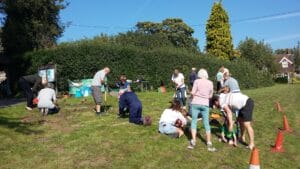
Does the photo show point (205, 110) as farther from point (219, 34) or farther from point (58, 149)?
point (219, 34)

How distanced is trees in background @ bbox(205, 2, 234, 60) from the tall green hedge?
1875cm

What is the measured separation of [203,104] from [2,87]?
23.0 m

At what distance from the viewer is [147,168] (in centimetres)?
1003

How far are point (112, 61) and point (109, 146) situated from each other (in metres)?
19.0

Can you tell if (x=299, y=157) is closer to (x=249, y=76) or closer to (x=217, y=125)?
(x=217, y=125)

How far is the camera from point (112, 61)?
1193 inches

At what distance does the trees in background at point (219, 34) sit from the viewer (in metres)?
55.5

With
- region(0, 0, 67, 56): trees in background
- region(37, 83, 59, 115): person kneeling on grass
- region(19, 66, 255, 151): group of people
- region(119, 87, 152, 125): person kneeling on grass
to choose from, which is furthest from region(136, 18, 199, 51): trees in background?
region(119, 87, 152, 125): person kneeling on grass

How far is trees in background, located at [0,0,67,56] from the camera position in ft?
114

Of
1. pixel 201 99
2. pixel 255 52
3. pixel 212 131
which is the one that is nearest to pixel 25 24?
pixel 212 131

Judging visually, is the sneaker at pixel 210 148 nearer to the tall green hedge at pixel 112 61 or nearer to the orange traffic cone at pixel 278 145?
the orange traffic cone at pixel 278 145

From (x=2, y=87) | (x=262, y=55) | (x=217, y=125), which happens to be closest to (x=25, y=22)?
(x=2, y=87)

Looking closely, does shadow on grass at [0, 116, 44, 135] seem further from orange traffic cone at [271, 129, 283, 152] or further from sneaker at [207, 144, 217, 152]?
orange traffic cone at [271, 129, 283, 152]

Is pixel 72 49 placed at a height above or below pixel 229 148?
above
